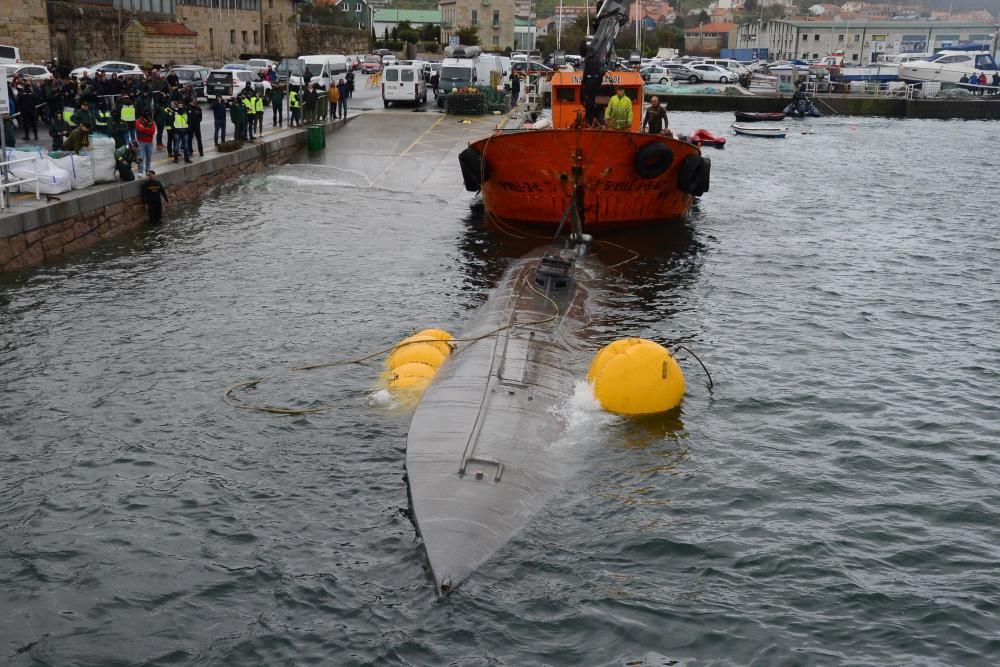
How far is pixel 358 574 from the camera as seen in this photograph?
33.8 ft

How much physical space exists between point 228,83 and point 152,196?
24538 mm

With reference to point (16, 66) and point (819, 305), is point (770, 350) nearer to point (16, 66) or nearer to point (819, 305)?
point (819, 305)

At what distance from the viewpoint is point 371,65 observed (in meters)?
86.4

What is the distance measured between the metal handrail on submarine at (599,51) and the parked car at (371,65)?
54687 millimetres

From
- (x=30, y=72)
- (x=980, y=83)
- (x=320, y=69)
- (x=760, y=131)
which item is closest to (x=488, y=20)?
(x=980, y=83)

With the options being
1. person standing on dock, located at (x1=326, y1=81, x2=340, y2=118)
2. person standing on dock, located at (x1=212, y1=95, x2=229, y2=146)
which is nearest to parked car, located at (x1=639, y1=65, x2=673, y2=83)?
person standing on dock, located at (x1=326, y1=81, x2=340, y2=118)

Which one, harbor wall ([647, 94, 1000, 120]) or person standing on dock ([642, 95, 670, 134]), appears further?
harbor wall ([647, 94, 1000, 120])

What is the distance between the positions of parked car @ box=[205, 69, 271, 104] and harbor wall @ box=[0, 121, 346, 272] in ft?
55.8

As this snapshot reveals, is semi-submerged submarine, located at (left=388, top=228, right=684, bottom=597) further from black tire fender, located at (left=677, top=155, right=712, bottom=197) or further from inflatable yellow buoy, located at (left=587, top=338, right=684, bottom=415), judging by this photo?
black tire fender, located at (left=677, top=155, right=712, bottom=197)

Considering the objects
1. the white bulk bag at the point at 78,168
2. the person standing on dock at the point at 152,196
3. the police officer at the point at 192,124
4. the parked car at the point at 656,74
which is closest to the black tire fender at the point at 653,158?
the person standing on dock at the point at 152,196

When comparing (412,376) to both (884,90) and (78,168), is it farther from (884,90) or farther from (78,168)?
(884,90)

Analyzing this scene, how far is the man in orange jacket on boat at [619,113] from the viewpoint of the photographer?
27.3 m

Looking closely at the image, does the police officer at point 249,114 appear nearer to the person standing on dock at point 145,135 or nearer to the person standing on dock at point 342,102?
the person standing on dock at point 145,135

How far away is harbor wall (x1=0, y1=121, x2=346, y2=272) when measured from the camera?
21438 millimetres
